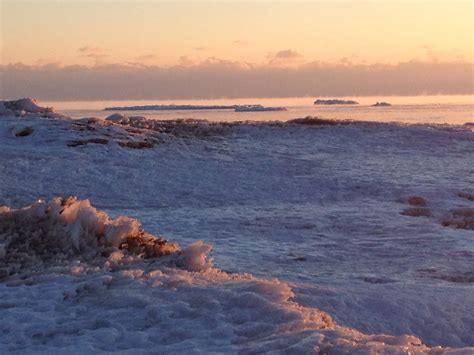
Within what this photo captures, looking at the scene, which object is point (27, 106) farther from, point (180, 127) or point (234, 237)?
point (234, 237)

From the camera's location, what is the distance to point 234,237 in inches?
474

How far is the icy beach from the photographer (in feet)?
18.1

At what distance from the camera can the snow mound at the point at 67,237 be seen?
7.63m

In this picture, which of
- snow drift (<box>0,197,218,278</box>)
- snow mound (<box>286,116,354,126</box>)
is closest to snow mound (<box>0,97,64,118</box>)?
snow mound (<box>286,116,354,126</box>)

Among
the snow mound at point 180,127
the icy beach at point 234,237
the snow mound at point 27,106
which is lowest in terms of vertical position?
the icy beach at point 234,237

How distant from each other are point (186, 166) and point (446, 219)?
719cm

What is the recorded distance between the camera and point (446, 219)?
1357 centimetres

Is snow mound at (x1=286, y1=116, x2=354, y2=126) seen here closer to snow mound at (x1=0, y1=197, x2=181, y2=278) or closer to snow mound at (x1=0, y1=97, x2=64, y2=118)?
snow mound at (x1=0, y1=97, x2=64, y2=118)

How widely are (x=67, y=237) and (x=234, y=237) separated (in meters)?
4.49

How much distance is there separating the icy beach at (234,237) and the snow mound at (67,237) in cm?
2

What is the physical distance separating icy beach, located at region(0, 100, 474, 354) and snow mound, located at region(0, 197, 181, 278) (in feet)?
0.07

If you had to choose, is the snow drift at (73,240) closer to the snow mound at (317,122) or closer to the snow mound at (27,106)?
the snow mound at (317,122)

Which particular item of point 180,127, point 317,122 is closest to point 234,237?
point 180,127

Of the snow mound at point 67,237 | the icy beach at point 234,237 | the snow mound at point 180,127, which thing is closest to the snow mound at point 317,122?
the icy beach at point 234,237
